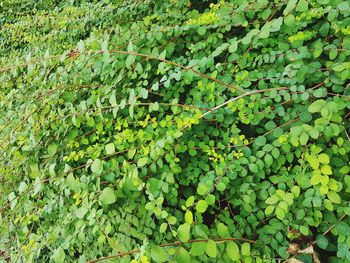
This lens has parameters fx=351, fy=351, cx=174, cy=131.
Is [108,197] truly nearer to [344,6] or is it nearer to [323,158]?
[323,158]

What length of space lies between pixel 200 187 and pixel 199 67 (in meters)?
0.55

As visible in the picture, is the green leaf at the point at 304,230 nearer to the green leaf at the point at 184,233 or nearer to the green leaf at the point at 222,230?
the green leaf at the point at 222,230

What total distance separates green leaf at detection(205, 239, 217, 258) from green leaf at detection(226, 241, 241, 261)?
0.25ft

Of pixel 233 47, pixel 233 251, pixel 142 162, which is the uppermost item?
pixel 233 47

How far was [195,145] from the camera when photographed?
1.54 meters

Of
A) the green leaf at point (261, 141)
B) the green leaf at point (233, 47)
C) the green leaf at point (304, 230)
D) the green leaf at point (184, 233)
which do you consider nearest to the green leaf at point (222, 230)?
the green leaf at point (184, 233)

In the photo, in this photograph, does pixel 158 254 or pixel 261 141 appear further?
pixel 261 141

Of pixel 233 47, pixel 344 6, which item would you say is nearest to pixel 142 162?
pixel 233 47

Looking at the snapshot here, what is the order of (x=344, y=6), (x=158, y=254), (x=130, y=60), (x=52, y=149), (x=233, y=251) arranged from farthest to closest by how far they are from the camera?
(x=52, y=149) → (x=130, y=60) → (x=344, y=6) → (x=233, y=251) → (x=158, y=254)

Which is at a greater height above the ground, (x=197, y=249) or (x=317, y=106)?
(x=317, y=106)

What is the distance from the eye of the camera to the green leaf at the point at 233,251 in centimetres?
119

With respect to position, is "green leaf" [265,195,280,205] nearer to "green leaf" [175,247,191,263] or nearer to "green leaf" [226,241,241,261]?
"green leaf" [226,241,241,261]

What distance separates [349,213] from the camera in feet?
3.92

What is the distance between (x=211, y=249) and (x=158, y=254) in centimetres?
18
